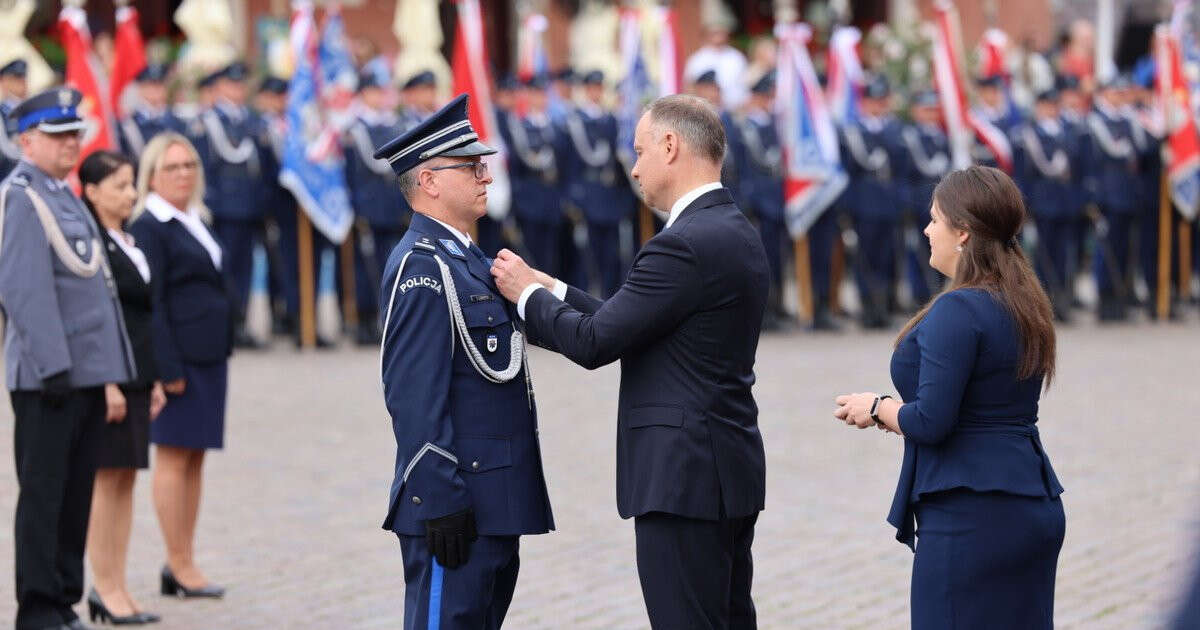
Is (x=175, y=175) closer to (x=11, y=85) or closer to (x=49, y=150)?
(x=49, y=150)

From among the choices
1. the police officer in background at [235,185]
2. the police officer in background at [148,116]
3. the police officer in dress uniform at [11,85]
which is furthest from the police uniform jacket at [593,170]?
the police officer in dress uniform at [11,85]

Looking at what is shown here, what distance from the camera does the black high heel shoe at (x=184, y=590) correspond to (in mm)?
6811

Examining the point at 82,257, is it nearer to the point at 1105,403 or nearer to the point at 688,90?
the point at 1105,403

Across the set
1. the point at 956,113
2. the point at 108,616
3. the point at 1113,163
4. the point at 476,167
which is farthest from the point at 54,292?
the point at 1113,163

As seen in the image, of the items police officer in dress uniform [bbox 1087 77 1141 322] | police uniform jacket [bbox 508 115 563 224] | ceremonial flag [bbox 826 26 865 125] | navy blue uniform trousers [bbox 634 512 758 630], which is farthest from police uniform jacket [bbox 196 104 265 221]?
navy blue uniform trousers [bbox 634 512 758 630]

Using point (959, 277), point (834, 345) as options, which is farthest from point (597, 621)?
point (834, 345)

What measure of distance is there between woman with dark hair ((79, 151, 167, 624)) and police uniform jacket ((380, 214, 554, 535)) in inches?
88.5

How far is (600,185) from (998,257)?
38.6 feet

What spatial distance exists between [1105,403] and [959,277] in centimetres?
737

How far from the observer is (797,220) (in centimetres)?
1612

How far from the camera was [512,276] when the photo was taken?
4.56 metres

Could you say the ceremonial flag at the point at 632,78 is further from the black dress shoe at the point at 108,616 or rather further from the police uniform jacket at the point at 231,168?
the black dress shoe at the point at 108,616

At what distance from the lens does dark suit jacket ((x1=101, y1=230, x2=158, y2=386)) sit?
657 centimetres

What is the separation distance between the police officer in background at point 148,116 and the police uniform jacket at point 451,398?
10.1m
